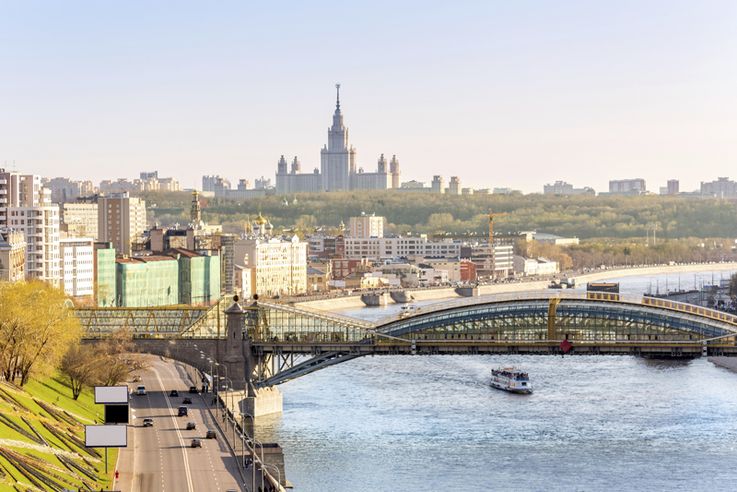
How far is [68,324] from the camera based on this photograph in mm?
57406

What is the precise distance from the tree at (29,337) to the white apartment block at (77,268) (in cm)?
5663

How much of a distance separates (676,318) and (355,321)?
10.7 meters

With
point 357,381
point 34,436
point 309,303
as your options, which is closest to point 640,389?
point 357,381

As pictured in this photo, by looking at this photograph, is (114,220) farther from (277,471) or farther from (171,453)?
(277,471)

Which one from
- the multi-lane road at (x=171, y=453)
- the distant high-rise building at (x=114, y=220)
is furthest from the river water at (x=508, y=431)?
the distant high-rise building at (x=114, y=220)

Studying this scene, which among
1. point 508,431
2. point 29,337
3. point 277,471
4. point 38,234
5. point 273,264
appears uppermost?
point 38,234

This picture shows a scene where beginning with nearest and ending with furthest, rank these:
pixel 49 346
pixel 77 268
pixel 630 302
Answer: pixel 49 346
pixel 630 302
pixel 77 268

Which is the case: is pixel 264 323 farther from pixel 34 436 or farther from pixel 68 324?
pixel 34 436

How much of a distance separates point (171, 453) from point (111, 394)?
2.56 metres

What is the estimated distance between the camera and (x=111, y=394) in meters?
46.4

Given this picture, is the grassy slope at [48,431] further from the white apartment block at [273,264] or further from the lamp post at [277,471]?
the white apartment block at [273,264]

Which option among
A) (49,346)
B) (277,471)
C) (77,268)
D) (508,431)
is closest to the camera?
(277,471)

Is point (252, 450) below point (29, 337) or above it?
below

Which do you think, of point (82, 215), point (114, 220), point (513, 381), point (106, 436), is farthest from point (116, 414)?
point (82, 215)
